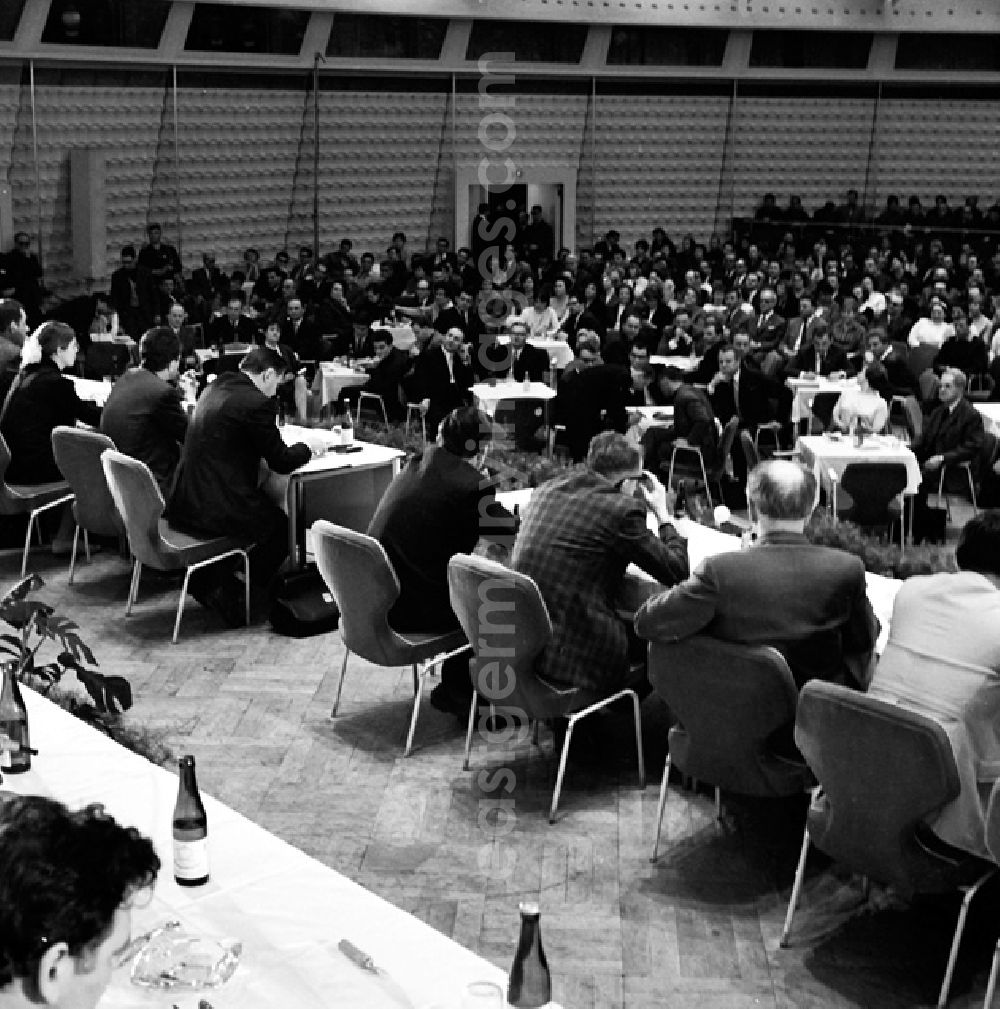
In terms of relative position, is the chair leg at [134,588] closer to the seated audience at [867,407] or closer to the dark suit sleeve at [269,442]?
the dark suit sleeve at [269,442]

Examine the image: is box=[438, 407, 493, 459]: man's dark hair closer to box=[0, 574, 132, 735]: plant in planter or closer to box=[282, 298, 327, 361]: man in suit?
box=[0, 574, 132, 735]: plant in planter

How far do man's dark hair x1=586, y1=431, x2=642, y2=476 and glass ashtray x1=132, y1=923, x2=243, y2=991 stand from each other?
2736 mm

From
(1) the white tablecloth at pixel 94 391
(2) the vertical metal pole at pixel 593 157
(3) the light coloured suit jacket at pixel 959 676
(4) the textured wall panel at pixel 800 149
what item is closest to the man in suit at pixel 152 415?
(1) the white tablecloth at pixel 94 391

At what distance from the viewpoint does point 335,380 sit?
12.4 m

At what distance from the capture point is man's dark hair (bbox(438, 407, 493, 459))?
20.0 feet

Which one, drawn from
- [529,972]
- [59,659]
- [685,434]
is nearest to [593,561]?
[59,659]

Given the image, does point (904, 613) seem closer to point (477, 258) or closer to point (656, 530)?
point (656, 530)

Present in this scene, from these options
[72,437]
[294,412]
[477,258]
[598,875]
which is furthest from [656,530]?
[477,258]

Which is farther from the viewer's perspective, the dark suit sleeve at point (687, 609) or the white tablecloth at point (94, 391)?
the white tablecloth at point (94, 391)

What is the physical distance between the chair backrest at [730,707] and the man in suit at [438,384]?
6.91 meters

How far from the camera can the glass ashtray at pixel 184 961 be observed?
295 cm

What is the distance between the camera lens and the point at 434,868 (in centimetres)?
505

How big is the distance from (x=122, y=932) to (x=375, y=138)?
1945cm

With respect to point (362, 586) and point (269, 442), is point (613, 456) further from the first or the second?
point (269, 442)
